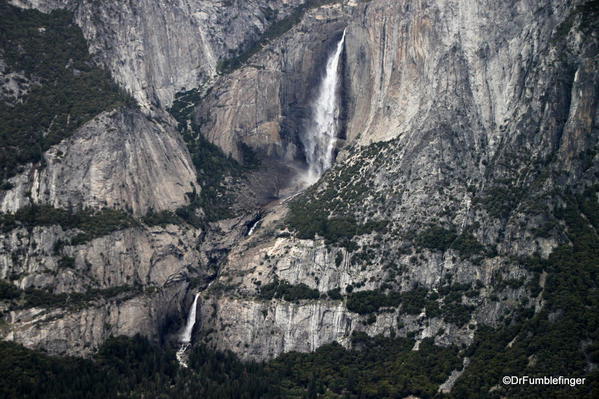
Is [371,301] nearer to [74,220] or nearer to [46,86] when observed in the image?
[74,220]

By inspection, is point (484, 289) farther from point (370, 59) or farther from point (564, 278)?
point (370, 59)

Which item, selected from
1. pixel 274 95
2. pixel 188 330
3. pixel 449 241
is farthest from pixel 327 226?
pixel 274 95

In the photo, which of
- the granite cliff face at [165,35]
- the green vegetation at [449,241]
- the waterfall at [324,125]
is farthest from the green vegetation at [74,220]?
the green vegetation at [449,241]

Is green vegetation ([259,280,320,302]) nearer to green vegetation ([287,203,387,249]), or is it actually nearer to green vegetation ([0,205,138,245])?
green vegetation ([287,203,387,249])

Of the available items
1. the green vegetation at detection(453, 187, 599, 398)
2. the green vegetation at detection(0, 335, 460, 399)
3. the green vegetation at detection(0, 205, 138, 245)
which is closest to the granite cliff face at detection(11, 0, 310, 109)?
the green vegetation at detection(0, 205, 138, 245)

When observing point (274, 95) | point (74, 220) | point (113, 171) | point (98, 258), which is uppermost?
point (274, 95)

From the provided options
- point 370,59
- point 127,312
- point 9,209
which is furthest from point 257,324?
point 370,59
